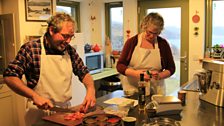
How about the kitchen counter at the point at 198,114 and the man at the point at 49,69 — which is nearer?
the kitchen counter at the point at 198,114

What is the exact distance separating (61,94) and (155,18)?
977 mm

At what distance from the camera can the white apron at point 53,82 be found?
173cm

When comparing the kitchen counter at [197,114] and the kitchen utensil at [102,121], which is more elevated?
the kitchen utensil at [102,121]

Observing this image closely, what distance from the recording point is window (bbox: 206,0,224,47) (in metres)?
3.71

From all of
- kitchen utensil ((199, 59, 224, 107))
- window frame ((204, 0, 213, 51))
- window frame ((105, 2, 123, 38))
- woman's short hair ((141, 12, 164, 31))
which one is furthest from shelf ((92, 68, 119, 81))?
kitchen utensil ((199, 59, 224, 107))

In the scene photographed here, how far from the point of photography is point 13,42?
3.30 metres

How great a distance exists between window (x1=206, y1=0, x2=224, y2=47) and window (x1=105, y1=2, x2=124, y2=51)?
5.03 ft

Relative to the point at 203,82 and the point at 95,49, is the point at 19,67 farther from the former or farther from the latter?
the point at 95,49

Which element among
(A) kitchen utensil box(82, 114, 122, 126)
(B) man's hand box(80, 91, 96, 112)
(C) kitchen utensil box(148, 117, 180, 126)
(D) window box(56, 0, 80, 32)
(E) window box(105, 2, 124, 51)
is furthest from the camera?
(E) window box(105, 2, 124, 51)

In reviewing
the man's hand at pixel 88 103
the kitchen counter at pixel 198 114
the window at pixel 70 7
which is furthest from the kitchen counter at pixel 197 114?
the window at pixel 70 7

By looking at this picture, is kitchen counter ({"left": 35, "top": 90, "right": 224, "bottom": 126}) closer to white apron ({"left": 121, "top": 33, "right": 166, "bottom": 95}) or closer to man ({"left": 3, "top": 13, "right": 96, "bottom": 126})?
man ({"left": 3, "top": 13, "right": 96, "bottom": 126})

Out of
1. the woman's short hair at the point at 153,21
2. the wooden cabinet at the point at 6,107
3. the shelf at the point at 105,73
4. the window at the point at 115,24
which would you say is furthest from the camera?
the window at the point at 115,24

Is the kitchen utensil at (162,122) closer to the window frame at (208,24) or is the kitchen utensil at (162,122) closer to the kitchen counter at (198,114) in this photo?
the kitchen counter at (198,114)

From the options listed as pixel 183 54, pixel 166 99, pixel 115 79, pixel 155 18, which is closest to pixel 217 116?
pixel 166 99
